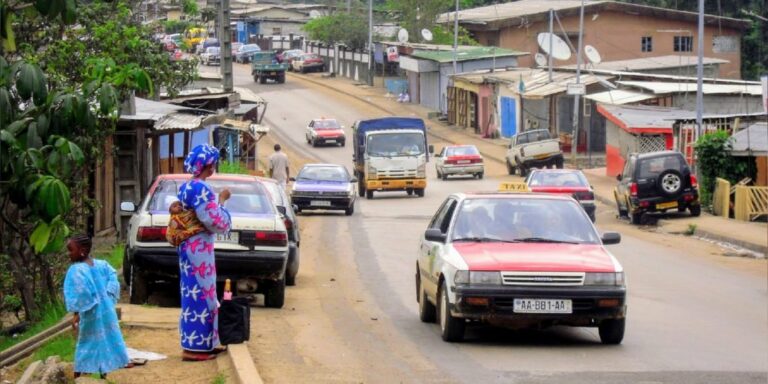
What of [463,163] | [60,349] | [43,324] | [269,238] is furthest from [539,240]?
[463,163]

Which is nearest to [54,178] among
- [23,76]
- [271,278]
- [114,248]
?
[23,76]

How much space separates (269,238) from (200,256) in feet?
13.1

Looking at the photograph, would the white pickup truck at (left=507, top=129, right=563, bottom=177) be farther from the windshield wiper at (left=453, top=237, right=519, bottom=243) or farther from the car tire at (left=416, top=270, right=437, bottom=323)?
the windshield wiper at (left=453, top=237, right=519, bottom=243)

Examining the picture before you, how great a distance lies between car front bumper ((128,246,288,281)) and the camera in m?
14.4

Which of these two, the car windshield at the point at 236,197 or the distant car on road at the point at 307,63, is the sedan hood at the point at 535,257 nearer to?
the car windshield at the point at 236,197

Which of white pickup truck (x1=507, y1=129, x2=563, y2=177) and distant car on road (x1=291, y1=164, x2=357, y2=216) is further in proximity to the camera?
white pickup truck (x1=507, y1=129, x2=563, y2=177)

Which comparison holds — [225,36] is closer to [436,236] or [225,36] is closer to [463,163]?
[463,163]

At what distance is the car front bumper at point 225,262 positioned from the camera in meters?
14.4

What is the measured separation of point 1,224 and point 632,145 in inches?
1515

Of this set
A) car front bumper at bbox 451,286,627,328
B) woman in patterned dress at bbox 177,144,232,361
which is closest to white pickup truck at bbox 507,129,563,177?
car front bumper at bbox 451,286,627,328

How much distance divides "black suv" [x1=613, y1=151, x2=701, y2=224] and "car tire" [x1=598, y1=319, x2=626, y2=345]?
74.5 ft

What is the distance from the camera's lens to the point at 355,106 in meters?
82.8

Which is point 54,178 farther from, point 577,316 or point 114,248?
point 114,248

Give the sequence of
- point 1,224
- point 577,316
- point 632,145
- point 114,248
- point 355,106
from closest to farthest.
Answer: point 577,316 → point 1,224 → point 114,248 → point 632,145 → point 355,106
